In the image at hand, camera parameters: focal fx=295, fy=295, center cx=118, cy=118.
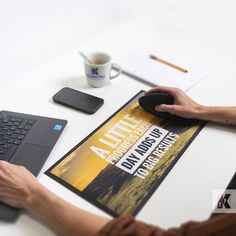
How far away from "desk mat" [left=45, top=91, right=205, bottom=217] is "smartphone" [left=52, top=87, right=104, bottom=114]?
0.07 m

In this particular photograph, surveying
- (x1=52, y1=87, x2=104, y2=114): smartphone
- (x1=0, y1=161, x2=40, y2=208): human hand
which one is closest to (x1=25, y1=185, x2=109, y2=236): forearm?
(x1=0, y1=161, x2=40, y2=208): human hand

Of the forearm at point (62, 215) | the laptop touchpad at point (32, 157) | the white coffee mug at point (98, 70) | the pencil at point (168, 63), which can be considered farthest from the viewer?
the pencil at point (168, 63)

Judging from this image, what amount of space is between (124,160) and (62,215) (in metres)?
0.21

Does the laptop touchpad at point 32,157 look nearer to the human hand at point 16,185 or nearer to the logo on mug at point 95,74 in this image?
the human hand at point 16,185

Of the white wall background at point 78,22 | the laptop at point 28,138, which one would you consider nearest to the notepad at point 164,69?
the white wall background at point 78,22

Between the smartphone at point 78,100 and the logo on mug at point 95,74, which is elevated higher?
the logo on mug at point 95,74

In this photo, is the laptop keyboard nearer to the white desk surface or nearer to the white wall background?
the white desk surface

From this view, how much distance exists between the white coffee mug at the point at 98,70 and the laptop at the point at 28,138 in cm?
20

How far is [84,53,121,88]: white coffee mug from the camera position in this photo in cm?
95

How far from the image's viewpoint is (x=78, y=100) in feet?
3.04

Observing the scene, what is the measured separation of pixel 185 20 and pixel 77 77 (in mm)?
674

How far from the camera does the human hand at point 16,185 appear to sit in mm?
634

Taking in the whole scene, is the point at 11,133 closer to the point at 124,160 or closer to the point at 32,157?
the point at 32,157

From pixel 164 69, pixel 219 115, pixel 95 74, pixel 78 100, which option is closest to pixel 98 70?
pixel 95 74
